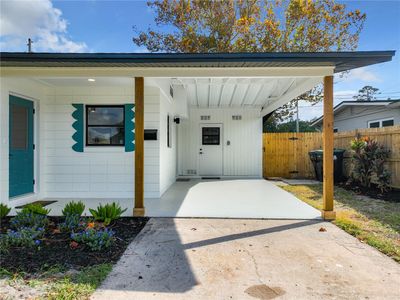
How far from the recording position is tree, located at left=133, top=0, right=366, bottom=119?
12586 mm

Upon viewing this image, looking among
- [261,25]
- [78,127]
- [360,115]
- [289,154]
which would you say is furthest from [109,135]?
[360,115]

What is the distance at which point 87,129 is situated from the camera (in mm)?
6457

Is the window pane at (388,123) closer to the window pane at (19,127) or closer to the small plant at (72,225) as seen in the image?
the small plant at (72,225)

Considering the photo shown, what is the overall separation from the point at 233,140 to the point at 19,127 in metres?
7.32

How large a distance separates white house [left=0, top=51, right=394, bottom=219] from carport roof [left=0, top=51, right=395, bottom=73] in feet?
0.05

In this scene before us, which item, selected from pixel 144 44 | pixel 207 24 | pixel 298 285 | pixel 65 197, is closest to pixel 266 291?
pixel 298 285

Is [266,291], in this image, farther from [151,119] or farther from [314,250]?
[151,119]

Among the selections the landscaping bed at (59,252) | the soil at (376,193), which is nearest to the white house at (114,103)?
the landscaping bed at (59,252)

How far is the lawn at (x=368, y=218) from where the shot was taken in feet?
11.8

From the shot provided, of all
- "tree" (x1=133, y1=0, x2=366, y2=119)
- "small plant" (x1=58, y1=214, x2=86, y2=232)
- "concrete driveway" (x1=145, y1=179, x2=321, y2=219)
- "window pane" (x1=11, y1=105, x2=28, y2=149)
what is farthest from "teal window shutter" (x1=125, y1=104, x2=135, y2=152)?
"tree" (x1=133, y1=0, x2=366, y2=119)

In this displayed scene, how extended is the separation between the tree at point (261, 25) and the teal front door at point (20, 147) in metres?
8.77

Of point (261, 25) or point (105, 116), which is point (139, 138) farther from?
point (261, 25)

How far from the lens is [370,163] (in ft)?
24.7

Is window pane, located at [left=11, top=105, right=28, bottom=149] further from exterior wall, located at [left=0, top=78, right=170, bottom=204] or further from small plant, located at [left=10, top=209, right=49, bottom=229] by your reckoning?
small plant, located at [left=10, top=209, right=49, bottom=229]
